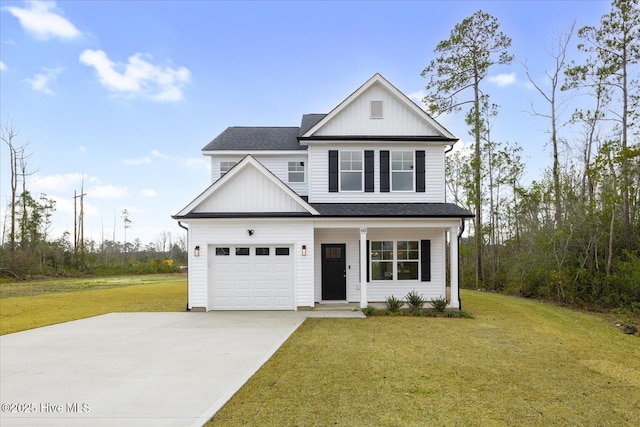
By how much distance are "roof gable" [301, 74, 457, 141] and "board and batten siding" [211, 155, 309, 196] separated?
167 centimetres

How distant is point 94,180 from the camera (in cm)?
4725

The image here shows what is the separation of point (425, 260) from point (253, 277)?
624 cm

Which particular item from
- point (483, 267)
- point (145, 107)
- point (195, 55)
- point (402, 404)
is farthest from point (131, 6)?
point (483, 267)

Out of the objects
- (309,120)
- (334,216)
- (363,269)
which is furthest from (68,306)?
(309,120)

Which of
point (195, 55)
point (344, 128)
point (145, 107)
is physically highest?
point (195, 55)

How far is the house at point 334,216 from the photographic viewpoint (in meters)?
14.3

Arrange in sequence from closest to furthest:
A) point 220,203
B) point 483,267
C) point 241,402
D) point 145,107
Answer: point 241,402
point 220,203
point 145,107
point 483,267

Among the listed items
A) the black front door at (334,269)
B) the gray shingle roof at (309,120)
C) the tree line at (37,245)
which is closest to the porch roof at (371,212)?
the black front door at (334,269)

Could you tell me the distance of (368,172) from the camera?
51.9 ft

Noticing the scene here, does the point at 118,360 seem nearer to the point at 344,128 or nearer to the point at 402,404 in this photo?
the point at 402,404

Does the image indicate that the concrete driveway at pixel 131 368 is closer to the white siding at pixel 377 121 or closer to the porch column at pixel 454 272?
the porch column at pixel 454 272

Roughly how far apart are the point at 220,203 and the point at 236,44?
9.96 metres

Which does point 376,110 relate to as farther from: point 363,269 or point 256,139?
point 363,269

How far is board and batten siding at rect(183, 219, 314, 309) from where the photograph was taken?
47.0 feet
